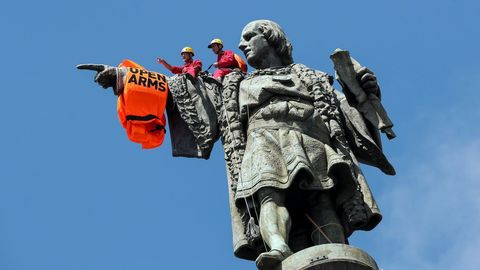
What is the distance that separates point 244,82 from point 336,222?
2517mm

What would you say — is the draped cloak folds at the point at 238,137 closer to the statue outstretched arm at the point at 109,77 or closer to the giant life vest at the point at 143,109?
the giant life vest at the point at 143,109

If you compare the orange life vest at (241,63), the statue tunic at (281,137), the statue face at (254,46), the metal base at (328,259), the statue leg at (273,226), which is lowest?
the metal base at (328,259)

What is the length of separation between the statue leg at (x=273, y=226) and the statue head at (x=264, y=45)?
2.60 metres

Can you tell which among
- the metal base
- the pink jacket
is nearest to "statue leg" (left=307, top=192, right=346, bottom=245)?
the metal base

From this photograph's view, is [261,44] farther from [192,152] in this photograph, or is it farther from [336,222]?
[336,222]

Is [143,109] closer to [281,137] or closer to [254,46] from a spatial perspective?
[254,46]

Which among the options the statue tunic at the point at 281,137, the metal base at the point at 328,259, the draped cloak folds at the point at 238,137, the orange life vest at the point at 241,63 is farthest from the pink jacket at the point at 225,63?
the metal base at the point at 328,259

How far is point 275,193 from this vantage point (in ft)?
47.2

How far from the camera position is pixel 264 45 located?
16406mm

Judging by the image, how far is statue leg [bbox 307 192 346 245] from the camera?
1452cm

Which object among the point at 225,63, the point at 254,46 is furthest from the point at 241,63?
the point at 254,46

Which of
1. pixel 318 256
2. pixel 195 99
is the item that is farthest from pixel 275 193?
pixel 195 99

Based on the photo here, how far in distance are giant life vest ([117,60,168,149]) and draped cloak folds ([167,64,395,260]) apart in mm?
244

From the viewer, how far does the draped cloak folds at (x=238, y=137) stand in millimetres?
14789
